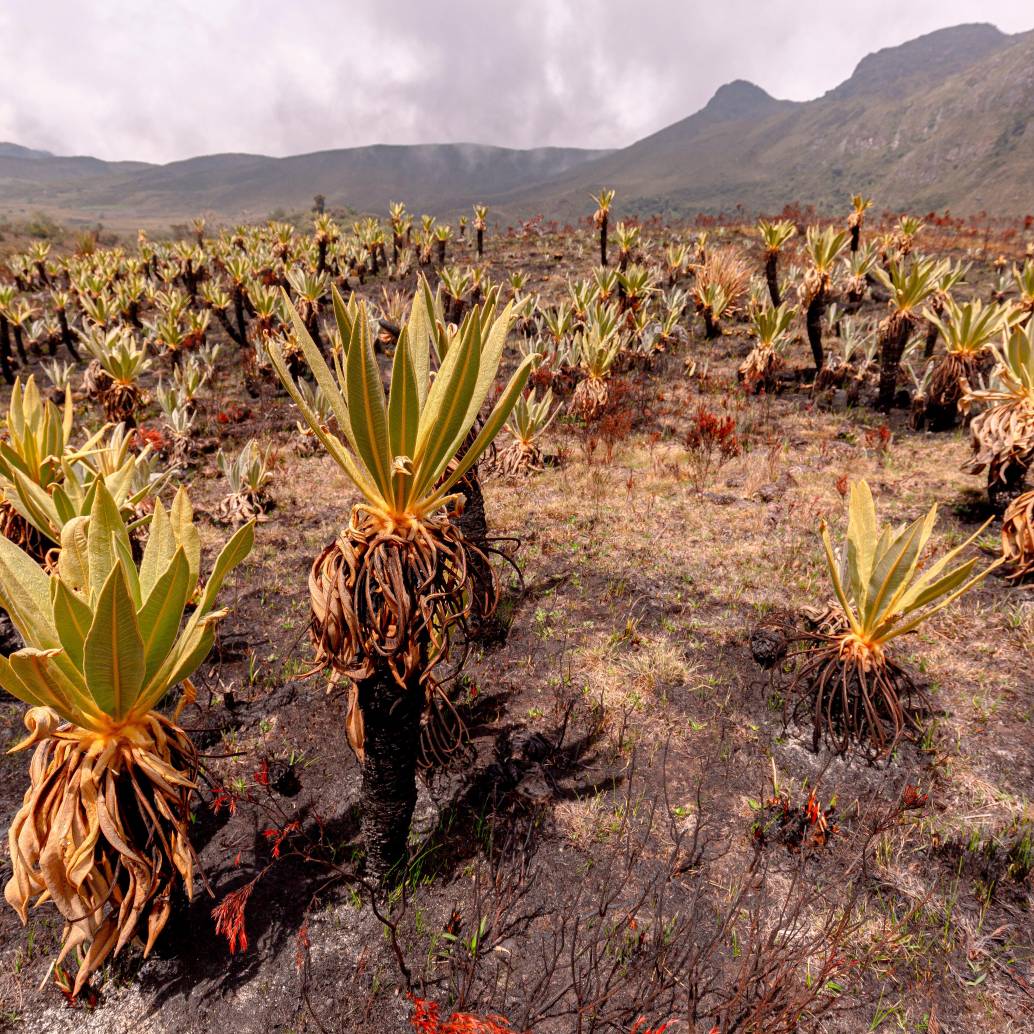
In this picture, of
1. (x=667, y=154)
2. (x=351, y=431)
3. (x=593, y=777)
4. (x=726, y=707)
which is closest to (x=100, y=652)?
(x=351, y=431)

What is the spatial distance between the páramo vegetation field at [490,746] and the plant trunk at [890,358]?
295 centimetres

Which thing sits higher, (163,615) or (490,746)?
(163,615)

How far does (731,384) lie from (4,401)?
→ 15.5 m

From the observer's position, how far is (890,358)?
816 centimetres

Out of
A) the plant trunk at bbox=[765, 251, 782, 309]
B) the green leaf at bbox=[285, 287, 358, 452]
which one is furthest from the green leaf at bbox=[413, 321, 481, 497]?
the plant trunk at bbox=[765, 251, 782, 309]

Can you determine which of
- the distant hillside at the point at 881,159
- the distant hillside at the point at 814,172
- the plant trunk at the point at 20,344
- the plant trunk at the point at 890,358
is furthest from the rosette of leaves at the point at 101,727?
the distant hillside at the point at 814,172

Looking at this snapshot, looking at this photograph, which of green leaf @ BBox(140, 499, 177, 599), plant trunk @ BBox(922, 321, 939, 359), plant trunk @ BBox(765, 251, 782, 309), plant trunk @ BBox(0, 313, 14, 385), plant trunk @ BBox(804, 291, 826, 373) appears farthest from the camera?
plant trunk @ BBox(0, 313, 14, 385)

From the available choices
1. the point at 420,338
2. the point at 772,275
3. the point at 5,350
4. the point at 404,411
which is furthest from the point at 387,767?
the point at 5,350

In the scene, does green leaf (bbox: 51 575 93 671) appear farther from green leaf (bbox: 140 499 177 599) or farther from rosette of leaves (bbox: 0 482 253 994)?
green leaf (bbox: 140 499 177 599)

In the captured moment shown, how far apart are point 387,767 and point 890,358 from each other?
936 cm

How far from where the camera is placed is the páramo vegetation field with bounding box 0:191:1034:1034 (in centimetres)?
176

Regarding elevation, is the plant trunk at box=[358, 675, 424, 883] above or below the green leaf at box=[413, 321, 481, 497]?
below

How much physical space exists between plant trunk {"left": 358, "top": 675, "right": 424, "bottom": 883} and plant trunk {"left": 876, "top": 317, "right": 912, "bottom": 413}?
877cm

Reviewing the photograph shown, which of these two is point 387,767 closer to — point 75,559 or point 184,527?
point 184,527
